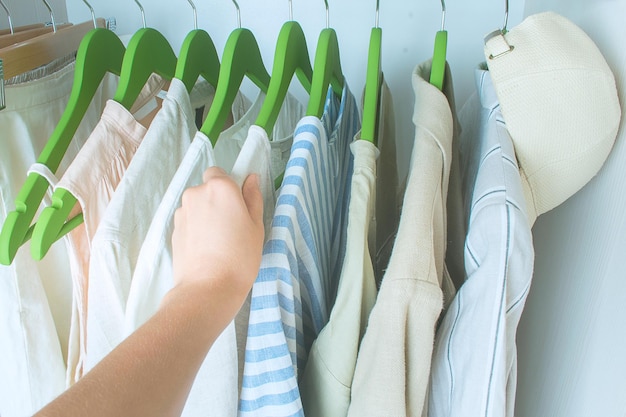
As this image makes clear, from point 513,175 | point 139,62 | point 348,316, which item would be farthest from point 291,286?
point 139,62

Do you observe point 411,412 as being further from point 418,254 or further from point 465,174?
point 465,174

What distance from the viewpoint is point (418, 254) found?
0.37 metres

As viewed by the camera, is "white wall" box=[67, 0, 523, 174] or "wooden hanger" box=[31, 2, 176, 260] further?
"white wall" box=[67, 0, 523, 174]

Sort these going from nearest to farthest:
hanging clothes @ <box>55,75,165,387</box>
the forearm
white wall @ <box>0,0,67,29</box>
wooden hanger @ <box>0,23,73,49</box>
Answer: the forearm < hanging clothes @ <box>55,75,165,387</box> < wooden hanger @ <box>0,23,73,49</box> < white wall @ <box>0,0,67,29</box>

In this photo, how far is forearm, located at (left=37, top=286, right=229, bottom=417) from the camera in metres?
0.27

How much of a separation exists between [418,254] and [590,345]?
0.53 feet

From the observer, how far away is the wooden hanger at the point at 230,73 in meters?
0.50

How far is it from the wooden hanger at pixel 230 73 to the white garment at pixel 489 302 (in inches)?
9.6

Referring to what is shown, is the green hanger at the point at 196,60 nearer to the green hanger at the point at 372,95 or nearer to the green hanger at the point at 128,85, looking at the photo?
the green hanger at the point at 128,85

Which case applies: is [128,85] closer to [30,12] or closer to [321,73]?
[321,73]

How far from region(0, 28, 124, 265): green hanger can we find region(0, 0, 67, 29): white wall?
29 centimetres

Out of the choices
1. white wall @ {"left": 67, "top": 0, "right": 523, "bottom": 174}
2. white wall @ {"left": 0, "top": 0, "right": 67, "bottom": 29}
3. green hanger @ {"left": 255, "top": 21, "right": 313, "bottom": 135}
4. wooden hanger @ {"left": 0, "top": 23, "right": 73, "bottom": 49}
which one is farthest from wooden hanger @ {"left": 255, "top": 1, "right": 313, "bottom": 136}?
white wall @ {"left": 0, "top": 0, "right": 67, "bottom": 29}

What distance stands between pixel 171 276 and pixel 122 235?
0.06 m

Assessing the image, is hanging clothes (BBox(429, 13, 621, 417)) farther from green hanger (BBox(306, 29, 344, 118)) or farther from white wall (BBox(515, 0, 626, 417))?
green hanger (BBox(306, 29, 344, 118))
